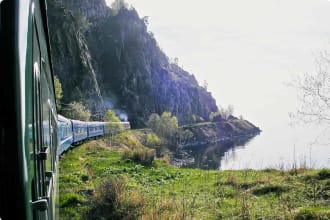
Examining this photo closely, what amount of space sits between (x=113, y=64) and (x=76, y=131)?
84488 mm

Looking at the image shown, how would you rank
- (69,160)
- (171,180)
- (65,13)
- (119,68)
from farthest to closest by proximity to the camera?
(119,68)
(65,13)
(69,160)
(171,180)

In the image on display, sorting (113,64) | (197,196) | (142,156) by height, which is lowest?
(197,196)

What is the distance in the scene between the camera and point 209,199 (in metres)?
9.16

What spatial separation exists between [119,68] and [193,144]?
30305 mm

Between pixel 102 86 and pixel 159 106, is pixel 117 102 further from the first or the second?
pixel 159 106

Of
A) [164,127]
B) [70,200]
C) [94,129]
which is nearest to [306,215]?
[70,200]

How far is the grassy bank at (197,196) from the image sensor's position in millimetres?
7594

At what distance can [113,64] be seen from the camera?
346 feet

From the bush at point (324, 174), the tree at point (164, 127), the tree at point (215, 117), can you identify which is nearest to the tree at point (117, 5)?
the tree at point (215, 117)

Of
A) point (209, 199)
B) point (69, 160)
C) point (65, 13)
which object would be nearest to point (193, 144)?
point (65, 13)

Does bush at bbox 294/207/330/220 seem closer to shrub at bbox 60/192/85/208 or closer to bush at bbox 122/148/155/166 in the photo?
shrub at bbox 60/192/85/208

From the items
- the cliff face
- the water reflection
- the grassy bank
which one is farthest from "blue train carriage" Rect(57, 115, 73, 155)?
the cliff face

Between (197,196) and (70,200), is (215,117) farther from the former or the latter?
(70,200)

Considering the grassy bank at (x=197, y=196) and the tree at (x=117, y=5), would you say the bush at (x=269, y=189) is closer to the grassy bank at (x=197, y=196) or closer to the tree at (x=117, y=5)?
the grassy bank at (x=197, y=196)
